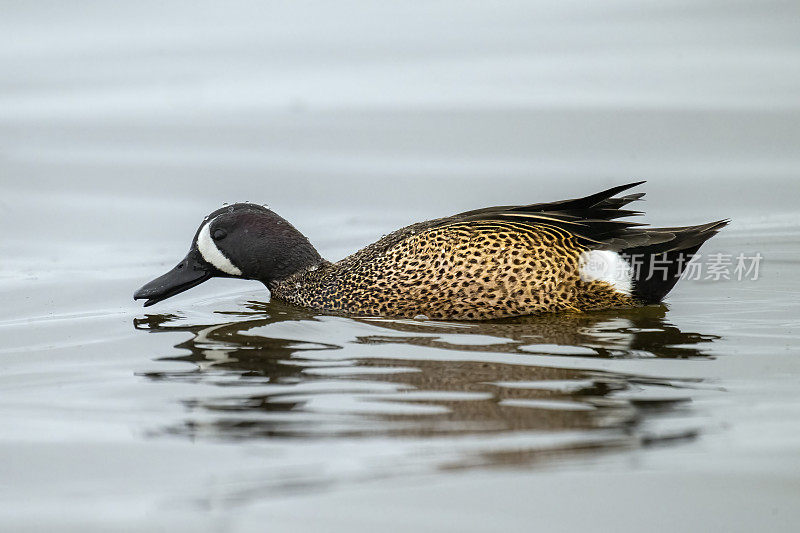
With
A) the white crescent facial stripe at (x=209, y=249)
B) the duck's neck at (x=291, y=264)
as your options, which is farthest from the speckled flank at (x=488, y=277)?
the white crescent facial stripe at (x=209, y=249)

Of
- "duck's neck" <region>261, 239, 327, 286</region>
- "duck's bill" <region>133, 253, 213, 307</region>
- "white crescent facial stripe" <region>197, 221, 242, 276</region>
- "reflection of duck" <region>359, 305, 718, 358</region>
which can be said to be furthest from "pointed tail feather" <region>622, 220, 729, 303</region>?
"duck's bill" <region>133, 253, 213, 307</region>

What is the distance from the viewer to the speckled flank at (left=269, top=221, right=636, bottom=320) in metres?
6.77

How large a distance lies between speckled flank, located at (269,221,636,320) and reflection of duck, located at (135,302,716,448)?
145mm

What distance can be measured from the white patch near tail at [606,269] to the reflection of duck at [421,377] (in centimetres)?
19

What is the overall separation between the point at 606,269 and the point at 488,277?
0.66 meters

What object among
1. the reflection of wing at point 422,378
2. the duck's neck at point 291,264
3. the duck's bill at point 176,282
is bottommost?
the reflection of wing at point 422,378

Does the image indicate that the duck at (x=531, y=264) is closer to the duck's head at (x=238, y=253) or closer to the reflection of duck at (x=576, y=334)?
the reflection of duck at (x=576, y=334)

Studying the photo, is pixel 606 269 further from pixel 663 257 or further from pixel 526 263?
pixel 526 263

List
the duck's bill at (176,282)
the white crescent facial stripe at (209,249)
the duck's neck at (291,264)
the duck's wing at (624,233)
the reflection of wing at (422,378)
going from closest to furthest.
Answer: the reflection of wing at (422,378) < the duck's wing at (624,233) < the duck's bill at (176,282) < the white crescent facial stripe at (209,249) < the duck's neck at (291,264)

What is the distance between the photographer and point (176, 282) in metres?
7.33

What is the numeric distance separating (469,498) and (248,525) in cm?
72

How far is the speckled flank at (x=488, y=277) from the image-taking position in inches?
267

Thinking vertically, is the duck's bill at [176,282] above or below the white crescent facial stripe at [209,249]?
below

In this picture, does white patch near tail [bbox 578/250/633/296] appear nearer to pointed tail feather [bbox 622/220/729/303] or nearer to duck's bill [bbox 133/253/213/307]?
pointed tail feather [bbox 622/220/729/303]
